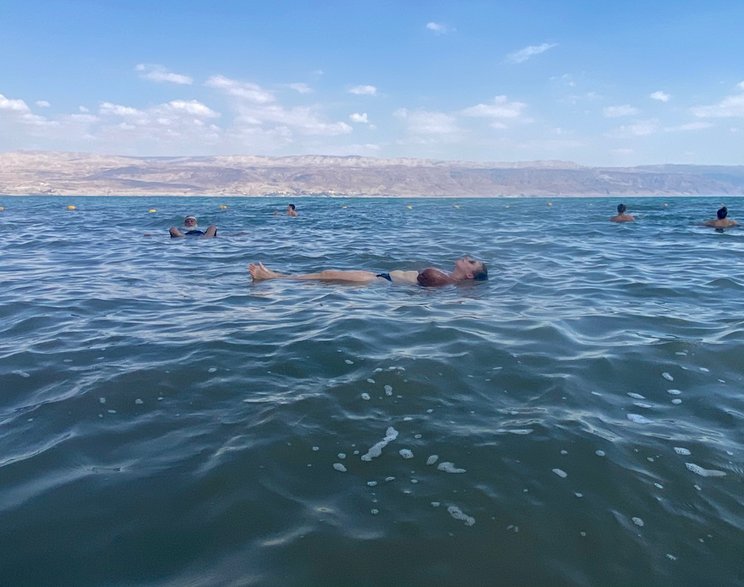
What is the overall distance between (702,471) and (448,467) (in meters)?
1.84

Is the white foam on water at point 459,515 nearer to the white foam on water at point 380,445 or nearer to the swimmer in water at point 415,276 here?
the white foam on water at point 380,445

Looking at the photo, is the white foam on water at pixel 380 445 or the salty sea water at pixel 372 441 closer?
the salty sea water at pixel 372 441

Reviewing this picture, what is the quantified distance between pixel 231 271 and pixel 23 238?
1293cm

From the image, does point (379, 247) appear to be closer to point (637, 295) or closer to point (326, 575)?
point (637, 295)

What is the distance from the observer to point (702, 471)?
3.52m

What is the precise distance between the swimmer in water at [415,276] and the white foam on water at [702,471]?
657 cm

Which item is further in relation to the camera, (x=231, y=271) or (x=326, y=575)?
(x=231, y=271)

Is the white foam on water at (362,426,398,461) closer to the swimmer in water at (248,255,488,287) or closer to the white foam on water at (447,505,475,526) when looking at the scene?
the white foam on water at (447,505,475,526)

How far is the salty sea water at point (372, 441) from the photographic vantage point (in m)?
2.74

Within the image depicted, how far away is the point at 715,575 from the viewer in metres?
2.66

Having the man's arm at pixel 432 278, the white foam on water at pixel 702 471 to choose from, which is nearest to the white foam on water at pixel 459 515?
the white foam on water at pixel 702 471

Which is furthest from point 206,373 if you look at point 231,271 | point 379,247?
Answer: point 379,247

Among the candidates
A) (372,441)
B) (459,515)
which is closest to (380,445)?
(372,441)

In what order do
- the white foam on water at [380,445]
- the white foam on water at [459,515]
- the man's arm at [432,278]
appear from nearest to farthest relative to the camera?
the white foam on water at [459,515]
the white foam on water at [380,445]
the man's arm at [432,278]
